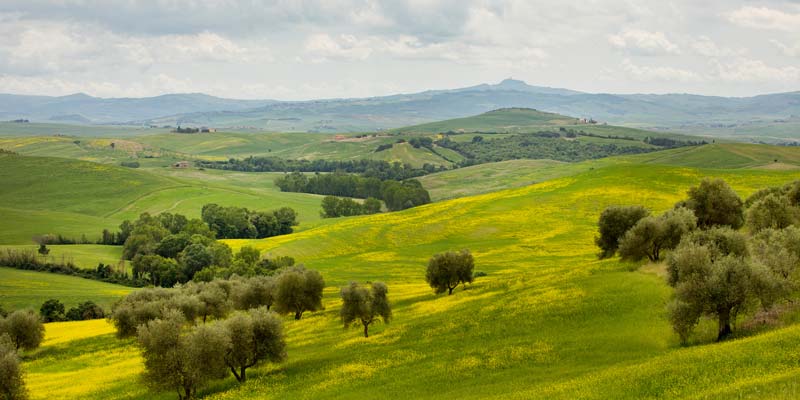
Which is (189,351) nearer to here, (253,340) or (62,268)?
(253,340)

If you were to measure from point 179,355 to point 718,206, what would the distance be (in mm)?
58101

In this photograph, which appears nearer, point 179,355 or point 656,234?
point 179,355

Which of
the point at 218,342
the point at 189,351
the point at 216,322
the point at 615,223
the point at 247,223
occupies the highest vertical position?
the point at 615,223

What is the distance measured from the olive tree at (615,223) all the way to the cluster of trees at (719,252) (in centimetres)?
11

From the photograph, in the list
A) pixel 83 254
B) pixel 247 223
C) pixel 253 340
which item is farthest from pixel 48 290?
pixel 253 340

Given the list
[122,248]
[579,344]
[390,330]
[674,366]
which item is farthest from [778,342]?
[122,248]

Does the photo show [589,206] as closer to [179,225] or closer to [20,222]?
[179,225]

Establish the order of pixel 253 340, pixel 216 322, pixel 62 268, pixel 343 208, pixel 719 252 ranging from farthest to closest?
pixel 343 208 < pixel 62 268 < pixel 216 322 < pixel 253 340 < pixel 719 252

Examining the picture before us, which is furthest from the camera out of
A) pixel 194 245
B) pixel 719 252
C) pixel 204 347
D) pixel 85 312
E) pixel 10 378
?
pixel 194 245

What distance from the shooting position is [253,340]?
47906 millimetres

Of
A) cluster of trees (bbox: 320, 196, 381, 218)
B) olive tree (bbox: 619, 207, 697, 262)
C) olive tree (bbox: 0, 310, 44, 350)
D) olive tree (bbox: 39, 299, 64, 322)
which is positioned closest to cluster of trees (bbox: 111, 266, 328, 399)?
olive tree (bbox: 0, 310, 44, 350)

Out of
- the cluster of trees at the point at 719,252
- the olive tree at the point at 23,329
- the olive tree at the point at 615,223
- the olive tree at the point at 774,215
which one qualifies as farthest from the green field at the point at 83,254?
the olive tree at the point at 774,215

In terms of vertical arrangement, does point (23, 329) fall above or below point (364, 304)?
below

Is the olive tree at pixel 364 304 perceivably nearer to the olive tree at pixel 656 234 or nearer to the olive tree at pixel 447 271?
the olive tree at pixel 447 271
